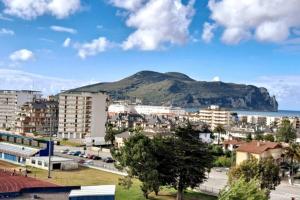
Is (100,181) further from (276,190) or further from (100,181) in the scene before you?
(276,190)

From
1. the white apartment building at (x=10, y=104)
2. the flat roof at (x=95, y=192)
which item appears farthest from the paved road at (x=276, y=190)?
the white apartment building at (x=10, y=104)

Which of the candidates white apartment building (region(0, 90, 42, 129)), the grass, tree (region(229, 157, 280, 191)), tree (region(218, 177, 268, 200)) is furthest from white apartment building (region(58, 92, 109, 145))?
tree (region(218, 177, 268, 200))

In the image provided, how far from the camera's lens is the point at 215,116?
18825cm

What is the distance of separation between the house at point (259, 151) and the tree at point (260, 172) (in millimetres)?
22010

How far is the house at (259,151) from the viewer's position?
71.8 metres

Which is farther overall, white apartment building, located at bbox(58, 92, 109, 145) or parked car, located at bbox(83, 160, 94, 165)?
white apartment building, located at bbox(58, 92, 109, 145)

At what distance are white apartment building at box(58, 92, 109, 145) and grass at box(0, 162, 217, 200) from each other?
4600 centimetres

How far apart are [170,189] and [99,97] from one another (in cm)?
6869

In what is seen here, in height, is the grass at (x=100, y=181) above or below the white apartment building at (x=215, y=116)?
below

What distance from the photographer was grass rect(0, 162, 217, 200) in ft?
168

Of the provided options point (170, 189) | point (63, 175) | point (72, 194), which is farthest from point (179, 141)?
point (63, 175)

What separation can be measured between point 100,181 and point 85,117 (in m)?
63.0

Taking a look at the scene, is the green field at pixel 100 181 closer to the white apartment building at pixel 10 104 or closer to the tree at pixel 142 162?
the tree at pixel 142 162

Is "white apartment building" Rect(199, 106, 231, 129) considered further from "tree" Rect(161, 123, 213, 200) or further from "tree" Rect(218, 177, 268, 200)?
"tree" Rect(218, 177, 268, 200)
